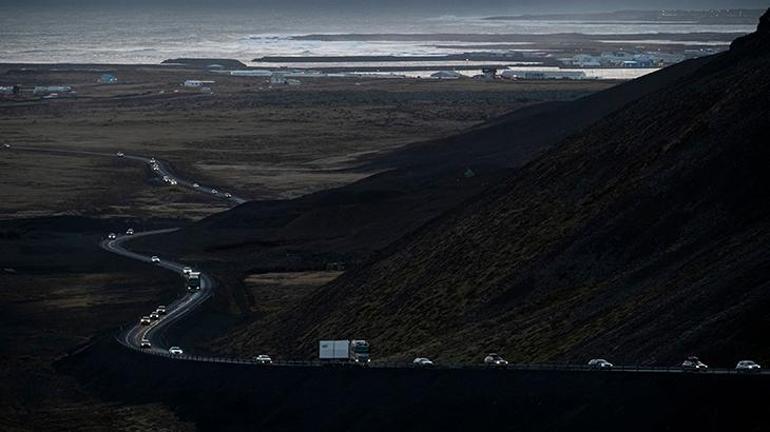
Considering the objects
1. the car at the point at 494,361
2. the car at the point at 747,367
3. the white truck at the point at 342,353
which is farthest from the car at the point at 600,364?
the white truck at the point at 342,353

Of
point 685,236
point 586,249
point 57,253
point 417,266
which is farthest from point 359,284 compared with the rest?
point 57,253

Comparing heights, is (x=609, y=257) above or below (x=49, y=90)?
above

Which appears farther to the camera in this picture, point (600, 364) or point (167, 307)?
point (167, 307)

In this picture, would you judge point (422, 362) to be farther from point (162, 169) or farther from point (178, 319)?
point (162, 169)

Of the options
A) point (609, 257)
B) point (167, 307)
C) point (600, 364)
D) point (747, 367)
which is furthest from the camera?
point (167, 307)

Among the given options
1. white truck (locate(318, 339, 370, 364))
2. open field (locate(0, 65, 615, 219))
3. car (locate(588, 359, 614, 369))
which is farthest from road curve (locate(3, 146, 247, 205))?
car (locate(588, 359, 614, 369))

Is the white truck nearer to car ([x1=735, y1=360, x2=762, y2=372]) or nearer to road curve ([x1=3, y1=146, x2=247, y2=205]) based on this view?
car ([x1=735, y1=360, x2=762, y2=372])

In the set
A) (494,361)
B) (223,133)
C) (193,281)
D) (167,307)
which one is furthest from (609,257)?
(223,133)
